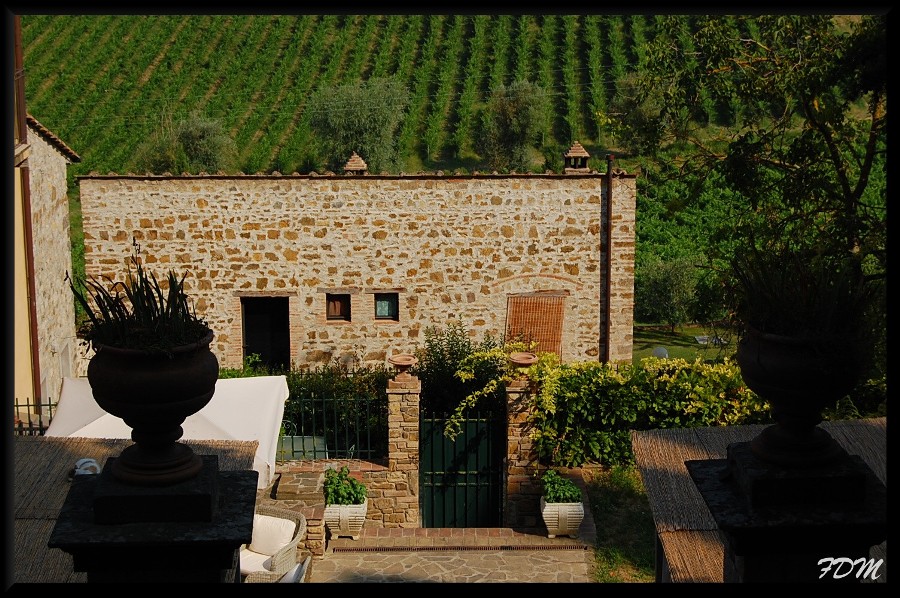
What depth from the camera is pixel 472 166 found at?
115 ft

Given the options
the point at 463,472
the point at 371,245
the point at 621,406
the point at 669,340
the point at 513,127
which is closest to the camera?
the point at 621,406

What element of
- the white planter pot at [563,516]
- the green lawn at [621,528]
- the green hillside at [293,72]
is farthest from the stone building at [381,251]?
the green hillside at [293,72]

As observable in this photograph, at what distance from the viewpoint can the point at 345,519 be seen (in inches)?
394

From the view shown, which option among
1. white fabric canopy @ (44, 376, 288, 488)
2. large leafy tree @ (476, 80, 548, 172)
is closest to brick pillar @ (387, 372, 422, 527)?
white fabric canopy @ (44, 376, 288, 488)

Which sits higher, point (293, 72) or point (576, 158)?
point (293, 72)

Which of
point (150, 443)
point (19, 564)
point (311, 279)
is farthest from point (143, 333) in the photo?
point (311, 279)

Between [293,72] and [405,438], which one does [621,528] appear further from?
[293,72]

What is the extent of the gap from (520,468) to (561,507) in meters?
0.92

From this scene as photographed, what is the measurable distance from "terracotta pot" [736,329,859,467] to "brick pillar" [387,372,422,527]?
22.7 feet

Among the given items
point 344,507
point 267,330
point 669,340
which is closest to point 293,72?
point 669,340

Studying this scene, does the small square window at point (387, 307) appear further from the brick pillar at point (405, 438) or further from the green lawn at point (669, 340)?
the green lawn at point (669, 340)

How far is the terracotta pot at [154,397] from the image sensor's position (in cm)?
362

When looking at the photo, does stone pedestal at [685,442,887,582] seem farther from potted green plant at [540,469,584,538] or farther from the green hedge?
the green hedge

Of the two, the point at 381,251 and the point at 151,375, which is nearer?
the point at 151,375
